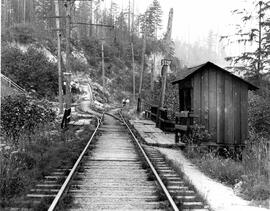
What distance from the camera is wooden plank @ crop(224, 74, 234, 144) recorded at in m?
11.9

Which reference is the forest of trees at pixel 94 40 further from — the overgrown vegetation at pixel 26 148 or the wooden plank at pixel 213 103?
the overgrown vegetation at pixel 26 148

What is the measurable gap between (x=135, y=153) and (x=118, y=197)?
4951 mm

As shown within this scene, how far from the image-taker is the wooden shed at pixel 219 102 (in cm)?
1185

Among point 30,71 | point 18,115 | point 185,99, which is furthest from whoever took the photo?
point 30,71

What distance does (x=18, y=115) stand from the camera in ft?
33.0

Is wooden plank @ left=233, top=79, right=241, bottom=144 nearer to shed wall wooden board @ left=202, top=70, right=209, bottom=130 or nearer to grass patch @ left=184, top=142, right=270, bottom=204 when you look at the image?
shed wall wooden board @ left=202, top=70, right=209, bottom=130

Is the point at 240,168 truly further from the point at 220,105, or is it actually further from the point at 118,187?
the point at 220,105

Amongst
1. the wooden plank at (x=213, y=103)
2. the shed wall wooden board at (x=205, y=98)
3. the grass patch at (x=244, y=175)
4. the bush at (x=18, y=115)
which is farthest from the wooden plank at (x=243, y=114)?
the bush at (x=18, y=115)

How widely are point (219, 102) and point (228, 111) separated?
45 cm

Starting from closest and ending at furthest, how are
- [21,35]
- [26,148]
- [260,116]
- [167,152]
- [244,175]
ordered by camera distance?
[244,175] < [26,148] < [167,152] < [260,116] < [21,35]

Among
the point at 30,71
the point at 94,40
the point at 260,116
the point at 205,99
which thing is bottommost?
the point at 260,116

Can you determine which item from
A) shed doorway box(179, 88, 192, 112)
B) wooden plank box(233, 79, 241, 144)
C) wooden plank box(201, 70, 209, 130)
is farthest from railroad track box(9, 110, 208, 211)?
shed doorway box(179, 88, 192, 112)

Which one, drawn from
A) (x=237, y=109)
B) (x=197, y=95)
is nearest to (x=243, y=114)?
(x=237, y=109)

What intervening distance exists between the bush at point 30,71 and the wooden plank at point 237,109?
2387cm
